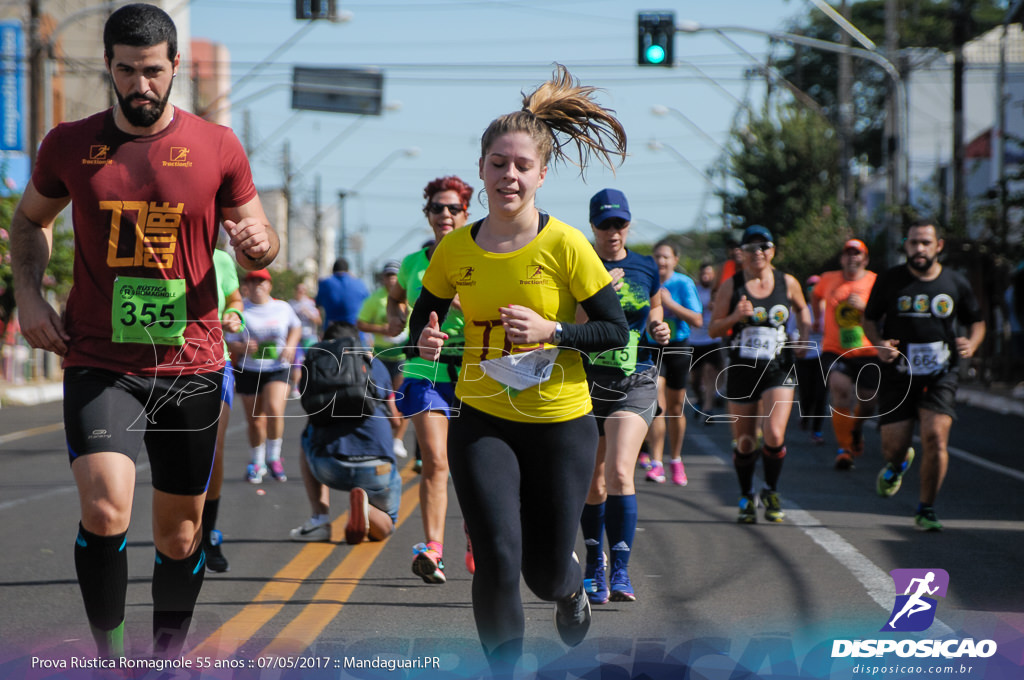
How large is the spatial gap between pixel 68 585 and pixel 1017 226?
67.6ft

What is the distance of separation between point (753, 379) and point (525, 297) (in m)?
5.03

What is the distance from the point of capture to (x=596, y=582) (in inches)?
263

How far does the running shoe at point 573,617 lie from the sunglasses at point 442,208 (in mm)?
2939

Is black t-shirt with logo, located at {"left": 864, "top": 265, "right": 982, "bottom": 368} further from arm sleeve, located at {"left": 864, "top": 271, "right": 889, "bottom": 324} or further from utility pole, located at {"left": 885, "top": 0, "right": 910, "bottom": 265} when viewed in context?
utility pole, located at {"left": 885, "top": 0, "right": 910, "bottom": 265}

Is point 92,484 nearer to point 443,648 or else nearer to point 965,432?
point 443,648

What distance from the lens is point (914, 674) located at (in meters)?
4.80

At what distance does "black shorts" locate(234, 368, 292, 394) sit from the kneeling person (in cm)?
259

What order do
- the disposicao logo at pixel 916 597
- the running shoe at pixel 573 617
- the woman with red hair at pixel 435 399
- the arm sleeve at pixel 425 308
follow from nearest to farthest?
the arm sleeve at pixel 425 308
the running shoe at pixel 573 617
the disposicao logo at pixel 916 597
the woman with red hair at pixel 435 399

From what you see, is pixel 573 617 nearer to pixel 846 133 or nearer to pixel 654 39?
pixel 654 39

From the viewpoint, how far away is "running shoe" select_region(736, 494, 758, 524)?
9.41 m

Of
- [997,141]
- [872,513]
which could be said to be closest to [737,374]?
[872,513]

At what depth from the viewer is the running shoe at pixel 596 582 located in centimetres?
666

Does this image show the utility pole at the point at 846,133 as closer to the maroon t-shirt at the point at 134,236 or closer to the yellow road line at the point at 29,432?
the yellow road line at the point at 29,432

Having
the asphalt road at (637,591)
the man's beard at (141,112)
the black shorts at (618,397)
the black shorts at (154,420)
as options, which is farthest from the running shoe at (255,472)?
the man's beard at (141,112)
